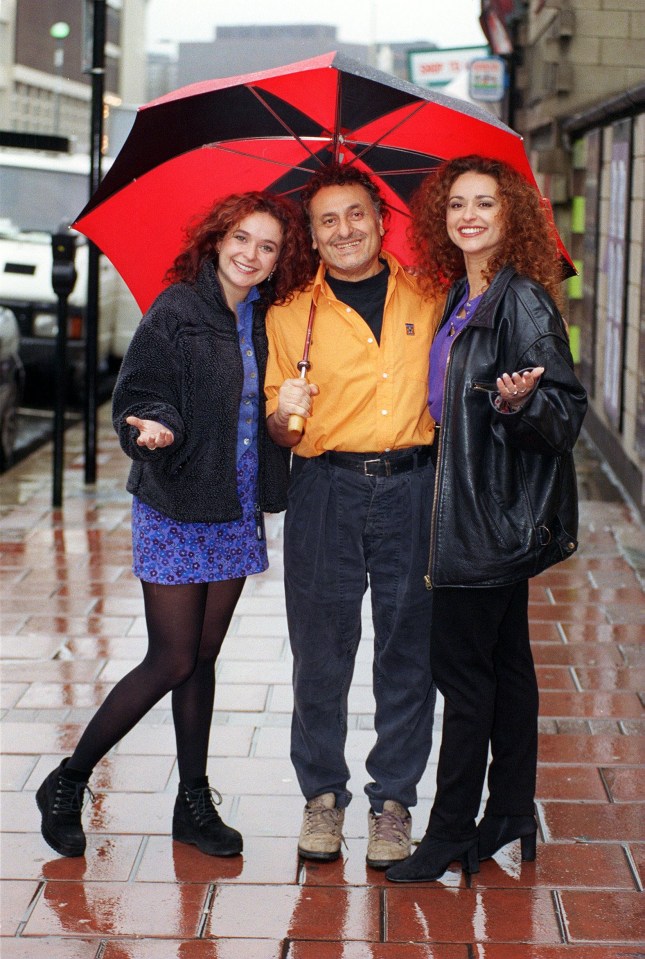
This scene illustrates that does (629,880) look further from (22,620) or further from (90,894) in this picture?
(22,620)

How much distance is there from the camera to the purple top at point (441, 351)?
340 cm

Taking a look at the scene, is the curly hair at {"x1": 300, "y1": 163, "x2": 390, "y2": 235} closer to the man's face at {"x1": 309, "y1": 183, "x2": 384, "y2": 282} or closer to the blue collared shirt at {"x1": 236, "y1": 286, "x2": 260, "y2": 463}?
the man's face at {"x1": 309, "y1": 183, "x2": 384, "y2": 282}

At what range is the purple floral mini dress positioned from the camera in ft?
11.7

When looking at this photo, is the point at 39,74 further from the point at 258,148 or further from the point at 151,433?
the point at 151,433

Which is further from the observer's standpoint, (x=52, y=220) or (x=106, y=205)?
(x=52, y=220)

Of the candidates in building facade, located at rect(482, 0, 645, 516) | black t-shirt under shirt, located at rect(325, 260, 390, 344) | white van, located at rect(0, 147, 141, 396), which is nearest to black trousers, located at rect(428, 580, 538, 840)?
black t-shirt under shirt, located at rect(325, 260, 390, 344)

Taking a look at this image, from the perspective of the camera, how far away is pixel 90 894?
136 inches

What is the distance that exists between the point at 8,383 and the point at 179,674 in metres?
5.73

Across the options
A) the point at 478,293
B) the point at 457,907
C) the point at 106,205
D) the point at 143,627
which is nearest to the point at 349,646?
the point at 457,907

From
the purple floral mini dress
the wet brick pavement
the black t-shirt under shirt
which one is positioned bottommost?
the wet brick pavement

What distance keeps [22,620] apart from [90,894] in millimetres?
2550

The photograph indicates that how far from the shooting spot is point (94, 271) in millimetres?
8375

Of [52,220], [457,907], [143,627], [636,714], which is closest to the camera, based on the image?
[457,907]

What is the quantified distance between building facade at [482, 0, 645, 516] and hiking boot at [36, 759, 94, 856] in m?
4.87
